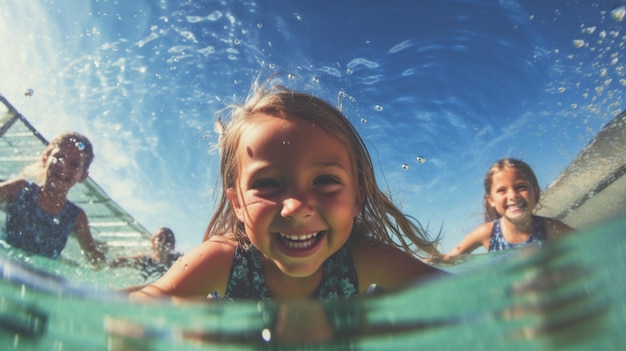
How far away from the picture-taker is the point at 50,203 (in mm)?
4234

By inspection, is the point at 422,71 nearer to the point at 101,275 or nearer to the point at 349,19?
the point at 349,19

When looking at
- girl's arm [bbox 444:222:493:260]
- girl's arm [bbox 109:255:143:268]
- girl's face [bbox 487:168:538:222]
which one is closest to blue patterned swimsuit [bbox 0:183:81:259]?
girl's arm [bbox 109:255:143:268]

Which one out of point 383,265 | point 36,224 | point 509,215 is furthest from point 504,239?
point 36,224

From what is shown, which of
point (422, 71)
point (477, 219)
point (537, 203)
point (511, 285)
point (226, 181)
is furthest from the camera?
point (477, 219)

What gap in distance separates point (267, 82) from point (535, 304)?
2.32 metres

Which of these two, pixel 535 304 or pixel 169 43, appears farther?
pixel 169 43

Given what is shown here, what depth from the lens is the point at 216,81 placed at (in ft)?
11.4

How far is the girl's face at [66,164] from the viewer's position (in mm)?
3795

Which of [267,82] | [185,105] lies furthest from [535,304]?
[185,105]

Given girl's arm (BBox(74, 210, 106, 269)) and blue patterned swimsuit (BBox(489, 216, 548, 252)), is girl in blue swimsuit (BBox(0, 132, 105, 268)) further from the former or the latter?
blue patterned swimsuit (BBox(489, 216, 548, 252))

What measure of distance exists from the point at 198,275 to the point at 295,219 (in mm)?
903

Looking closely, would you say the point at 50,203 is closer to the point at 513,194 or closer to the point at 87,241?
the point at 87,241

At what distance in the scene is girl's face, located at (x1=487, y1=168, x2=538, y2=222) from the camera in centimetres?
368

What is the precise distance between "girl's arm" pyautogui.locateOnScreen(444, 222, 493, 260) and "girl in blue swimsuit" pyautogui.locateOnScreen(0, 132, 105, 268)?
3791mm
